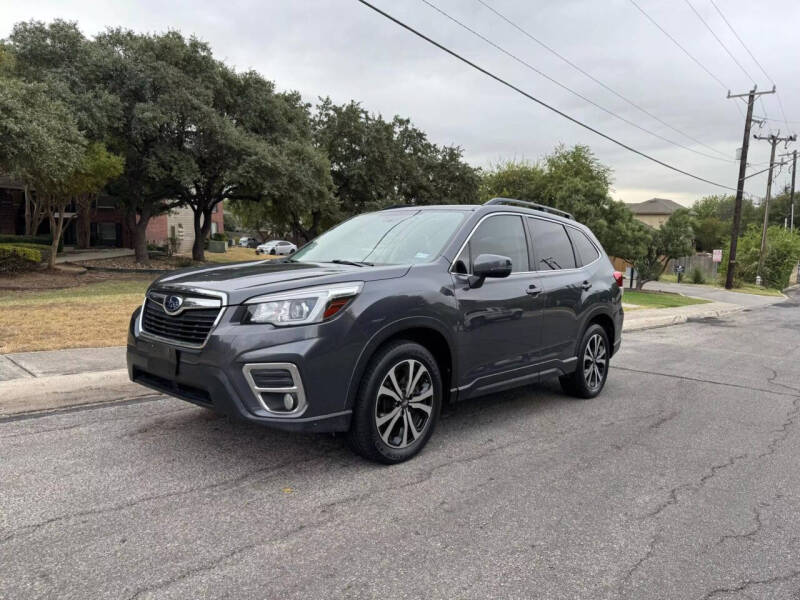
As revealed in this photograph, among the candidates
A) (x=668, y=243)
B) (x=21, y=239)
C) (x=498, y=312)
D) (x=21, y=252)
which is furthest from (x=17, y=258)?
(x=668, y=243)

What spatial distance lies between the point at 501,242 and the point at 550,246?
84 centimetres

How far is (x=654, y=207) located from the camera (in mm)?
92438

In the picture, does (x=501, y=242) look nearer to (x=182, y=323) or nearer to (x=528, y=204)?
(x=528, y=204)

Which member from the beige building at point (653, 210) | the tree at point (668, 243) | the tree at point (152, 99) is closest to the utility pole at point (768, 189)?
the tree at point (668, 243)

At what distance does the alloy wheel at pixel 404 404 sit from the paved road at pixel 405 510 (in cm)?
22

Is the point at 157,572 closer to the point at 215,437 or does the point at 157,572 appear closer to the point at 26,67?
the point at 215,437

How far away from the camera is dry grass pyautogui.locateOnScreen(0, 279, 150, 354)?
766cm

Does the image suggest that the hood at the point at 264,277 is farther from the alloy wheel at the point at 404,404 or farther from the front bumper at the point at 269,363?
the alloy wheel at the point at 404,404

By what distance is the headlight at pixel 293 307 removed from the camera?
3.57m

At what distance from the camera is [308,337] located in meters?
3.51

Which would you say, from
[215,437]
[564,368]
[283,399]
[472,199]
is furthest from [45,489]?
[472,199]

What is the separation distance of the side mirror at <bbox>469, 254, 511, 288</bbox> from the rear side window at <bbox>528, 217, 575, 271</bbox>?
3.34 ft

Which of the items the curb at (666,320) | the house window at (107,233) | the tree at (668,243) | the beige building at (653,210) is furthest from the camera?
the beige building at (653,210)

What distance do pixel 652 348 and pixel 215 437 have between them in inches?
328
